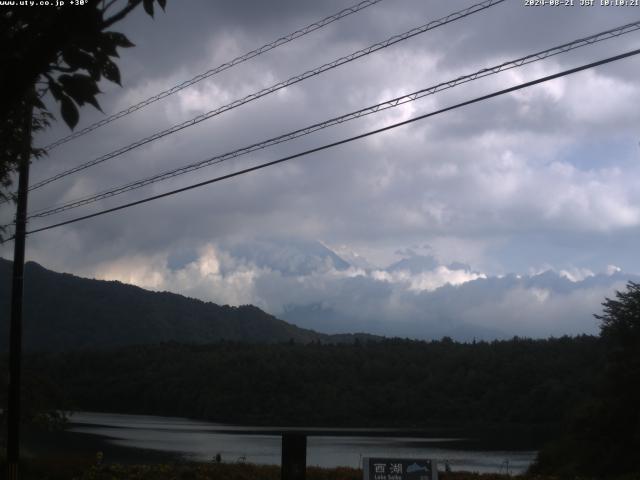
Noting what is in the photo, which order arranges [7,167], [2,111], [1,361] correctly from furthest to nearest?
[1,361]
[7,167]
[2,111]

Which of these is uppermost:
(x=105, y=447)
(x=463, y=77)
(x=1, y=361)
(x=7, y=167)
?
(x=463, y=77)

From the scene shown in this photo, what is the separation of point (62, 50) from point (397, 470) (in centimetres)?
840

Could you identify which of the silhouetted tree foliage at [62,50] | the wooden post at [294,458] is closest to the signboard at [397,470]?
the wooden post at [294,458]

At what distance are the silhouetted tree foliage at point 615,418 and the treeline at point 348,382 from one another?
47171 mm

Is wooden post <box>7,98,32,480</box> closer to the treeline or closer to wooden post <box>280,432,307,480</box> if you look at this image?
wooden post <box>280,432,307,480</box>

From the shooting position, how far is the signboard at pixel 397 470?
1173cm

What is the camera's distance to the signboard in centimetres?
1173

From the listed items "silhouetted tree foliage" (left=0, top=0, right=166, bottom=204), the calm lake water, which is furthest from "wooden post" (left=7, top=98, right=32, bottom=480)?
the calm lake water

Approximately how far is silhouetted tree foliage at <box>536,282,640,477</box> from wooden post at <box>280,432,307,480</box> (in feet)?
60.2

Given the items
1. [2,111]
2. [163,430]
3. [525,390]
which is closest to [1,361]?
[2,111]

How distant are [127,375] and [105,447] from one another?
6818 cm

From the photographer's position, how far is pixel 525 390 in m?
88.4

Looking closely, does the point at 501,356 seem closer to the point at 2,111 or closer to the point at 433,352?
Answer: the point at 433,352

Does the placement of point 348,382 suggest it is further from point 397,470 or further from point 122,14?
point 122,14
